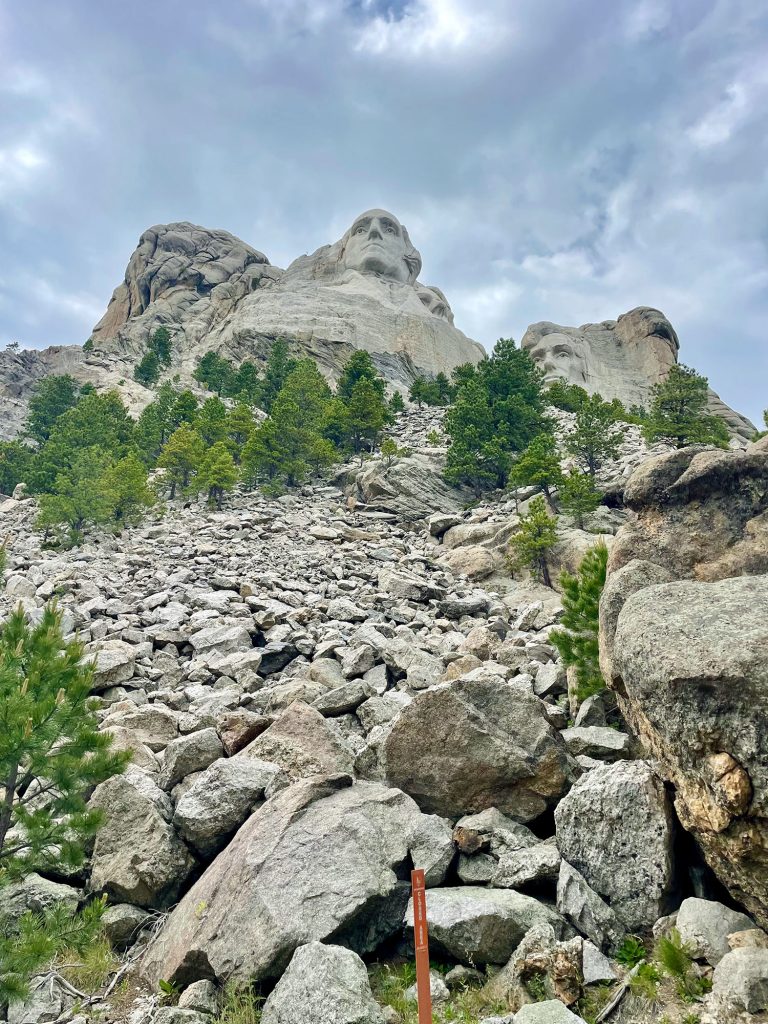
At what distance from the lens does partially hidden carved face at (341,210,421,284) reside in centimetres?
11294

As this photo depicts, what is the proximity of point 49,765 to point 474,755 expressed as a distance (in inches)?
244

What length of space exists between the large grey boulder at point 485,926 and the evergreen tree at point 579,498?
29.2 metres

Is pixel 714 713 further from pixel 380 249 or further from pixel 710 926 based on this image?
pixel 380 249

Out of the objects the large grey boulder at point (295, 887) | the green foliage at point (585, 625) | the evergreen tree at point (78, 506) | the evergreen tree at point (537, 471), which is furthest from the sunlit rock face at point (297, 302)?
the large grey boulder at point (295, 887)

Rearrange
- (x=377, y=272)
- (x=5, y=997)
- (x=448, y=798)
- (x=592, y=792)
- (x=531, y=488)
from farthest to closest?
1. (x=377, y=272)
2. (x=531, y=488)
3. (x=448, y=798)
4. (x=592, y=792)
5. (x=5, y=997)

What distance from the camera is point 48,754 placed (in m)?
9.44

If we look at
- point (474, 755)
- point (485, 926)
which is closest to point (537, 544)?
point (474, 755)

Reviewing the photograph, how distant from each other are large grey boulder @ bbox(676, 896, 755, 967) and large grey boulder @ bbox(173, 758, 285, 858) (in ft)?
19.7

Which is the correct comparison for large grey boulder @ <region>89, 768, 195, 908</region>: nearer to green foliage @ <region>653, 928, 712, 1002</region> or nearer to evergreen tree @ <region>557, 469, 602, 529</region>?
green foliage @ <region>653, 928, 712, 1002</region>

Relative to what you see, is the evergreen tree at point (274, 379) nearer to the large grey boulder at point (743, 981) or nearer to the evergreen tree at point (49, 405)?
the evergreen tree at point (49, 405)

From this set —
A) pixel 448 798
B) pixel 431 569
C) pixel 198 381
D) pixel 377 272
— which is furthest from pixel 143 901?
pixel 377 272

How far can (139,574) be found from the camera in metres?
27.6

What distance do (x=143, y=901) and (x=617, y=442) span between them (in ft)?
134

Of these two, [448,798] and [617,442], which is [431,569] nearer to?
[617,442]
